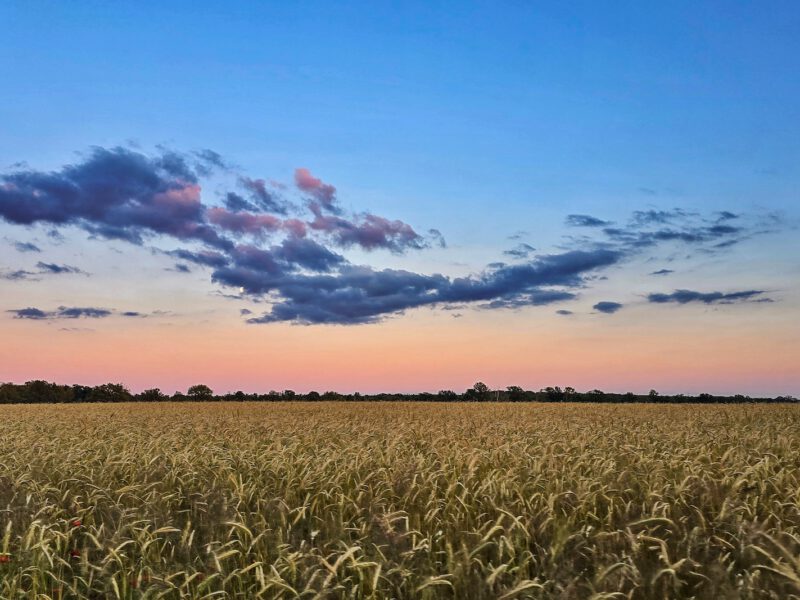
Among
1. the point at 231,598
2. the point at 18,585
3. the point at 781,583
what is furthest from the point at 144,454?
the point at 781,583

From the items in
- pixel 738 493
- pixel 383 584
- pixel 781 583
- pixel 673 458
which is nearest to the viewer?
pixel 781 583

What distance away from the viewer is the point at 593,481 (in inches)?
307

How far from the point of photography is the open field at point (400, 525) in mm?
4980

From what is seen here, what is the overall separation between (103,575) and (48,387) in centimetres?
7741

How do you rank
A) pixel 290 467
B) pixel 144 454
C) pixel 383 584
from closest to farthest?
pixel 383 584, pixel 290 467, pixel 144 454

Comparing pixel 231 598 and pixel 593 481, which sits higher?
pixel 593 481

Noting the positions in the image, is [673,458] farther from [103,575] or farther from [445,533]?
[103,575]

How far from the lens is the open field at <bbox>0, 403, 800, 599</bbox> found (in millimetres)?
4980

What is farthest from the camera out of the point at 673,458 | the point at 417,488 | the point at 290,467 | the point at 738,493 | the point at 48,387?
the point at 48,387

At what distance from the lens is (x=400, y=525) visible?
670cm

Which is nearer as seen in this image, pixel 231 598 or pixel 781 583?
pixel 781 583

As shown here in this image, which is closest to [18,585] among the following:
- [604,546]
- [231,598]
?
[231,598]

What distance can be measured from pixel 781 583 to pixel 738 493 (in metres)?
3.22

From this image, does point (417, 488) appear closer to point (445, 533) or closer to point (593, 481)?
point (445, 533)
